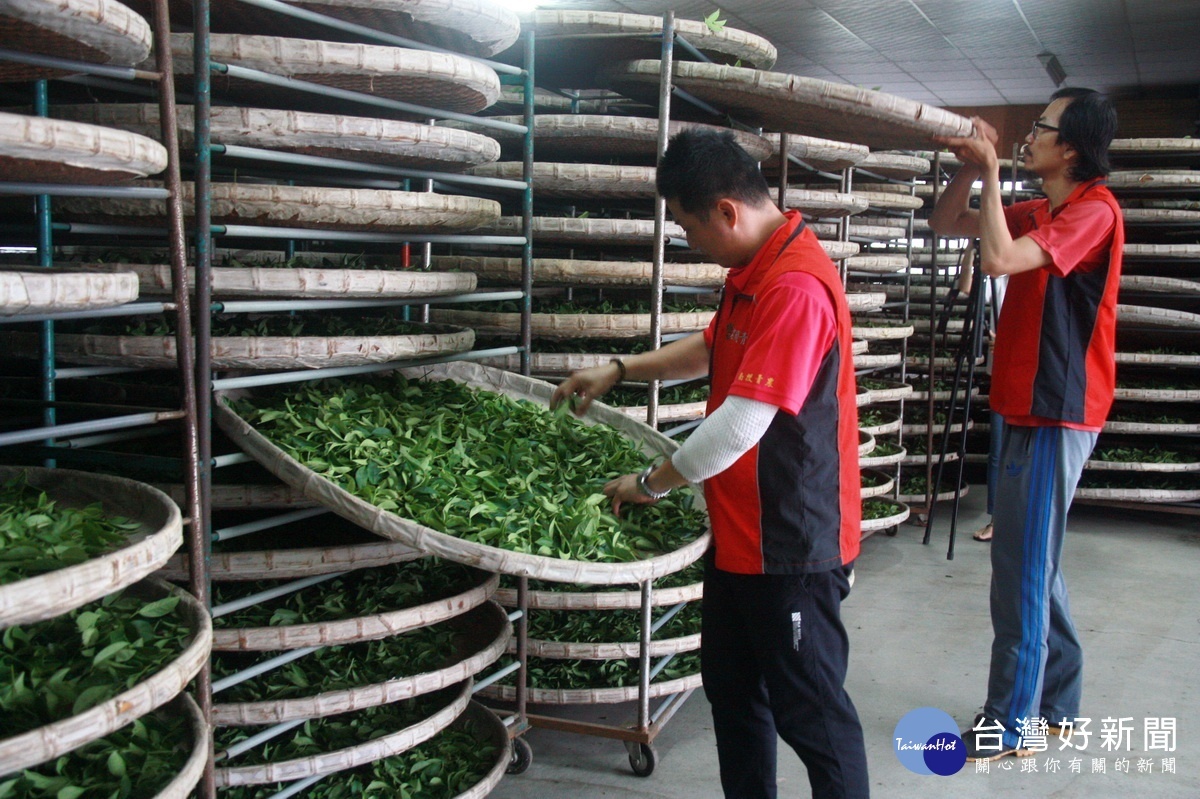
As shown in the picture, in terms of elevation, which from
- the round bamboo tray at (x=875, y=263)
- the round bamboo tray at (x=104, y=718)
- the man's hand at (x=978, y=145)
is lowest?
the round bamboo tray at (x=104, y=718)

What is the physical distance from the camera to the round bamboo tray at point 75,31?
1.35 m

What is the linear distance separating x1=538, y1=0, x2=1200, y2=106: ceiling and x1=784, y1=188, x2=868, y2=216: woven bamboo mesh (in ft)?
15.8

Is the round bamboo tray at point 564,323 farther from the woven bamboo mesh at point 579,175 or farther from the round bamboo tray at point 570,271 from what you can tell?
the woven bamboo mesh at point 579,175

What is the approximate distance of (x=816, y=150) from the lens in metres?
3.62

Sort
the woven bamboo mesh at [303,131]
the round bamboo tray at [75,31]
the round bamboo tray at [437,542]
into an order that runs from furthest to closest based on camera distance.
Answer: the woven bamboo mesh at [303,131] < the round bamboo tray at [437,542] < the round bamboo tray at [75,31]

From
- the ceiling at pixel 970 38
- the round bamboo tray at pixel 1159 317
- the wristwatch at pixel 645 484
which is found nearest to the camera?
the wristwatch at pixel 645 484

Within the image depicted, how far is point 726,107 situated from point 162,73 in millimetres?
1967

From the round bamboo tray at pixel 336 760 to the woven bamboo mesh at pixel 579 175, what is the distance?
4.95ft

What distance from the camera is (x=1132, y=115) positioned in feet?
36.8

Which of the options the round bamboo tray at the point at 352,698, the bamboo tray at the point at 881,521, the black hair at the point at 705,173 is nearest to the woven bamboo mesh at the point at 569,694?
the round bamboo tray at the point at 352,698

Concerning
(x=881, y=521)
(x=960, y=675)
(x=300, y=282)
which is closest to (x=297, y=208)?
(x=300, y=282)

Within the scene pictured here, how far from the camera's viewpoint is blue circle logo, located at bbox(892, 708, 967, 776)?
2979 millimetres

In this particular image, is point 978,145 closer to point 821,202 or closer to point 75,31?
point 821,202

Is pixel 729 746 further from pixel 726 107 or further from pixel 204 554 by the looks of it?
pixel 726 107
